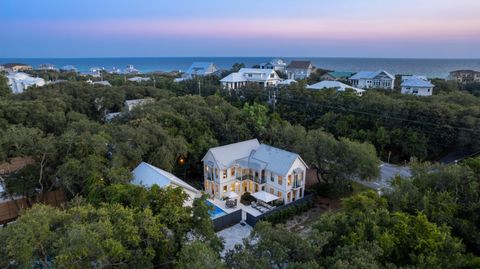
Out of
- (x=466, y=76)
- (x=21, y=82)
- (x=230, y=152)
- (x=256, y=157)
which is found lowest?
(x=256, y=157)

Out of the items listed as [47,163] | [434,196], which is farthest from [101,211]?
[434,196]

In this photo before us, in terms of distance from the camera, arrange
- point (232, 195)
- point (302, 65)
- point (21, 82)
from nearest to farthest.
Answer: point (232, 195) < point (21, 82) < point (302, 65)

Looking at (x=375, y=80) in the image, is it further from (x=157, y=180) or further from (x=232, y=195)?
(x=157, y=180)

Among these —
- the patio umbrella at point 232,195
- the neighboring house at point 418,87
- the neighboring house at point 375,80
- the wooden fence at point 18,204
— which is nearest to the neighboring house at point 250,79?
the neighboring house at point 375,80

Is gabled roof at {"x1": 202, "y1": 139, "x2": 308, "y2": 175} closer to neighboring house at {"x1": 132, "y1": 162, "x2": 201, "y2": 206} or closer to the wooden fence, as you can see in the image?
neighboring house at {"x1": 132, "y1": 162, "x2": 201, "y2": 206}

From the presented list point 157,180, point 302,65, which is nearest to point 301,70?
point 302,65

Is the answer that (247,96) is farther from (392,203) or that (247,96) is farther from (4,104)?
(392,203)

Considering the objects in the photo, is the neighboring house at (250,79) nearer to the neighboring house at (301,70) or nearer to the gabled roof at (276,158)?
the neighboring house at (301,70)
